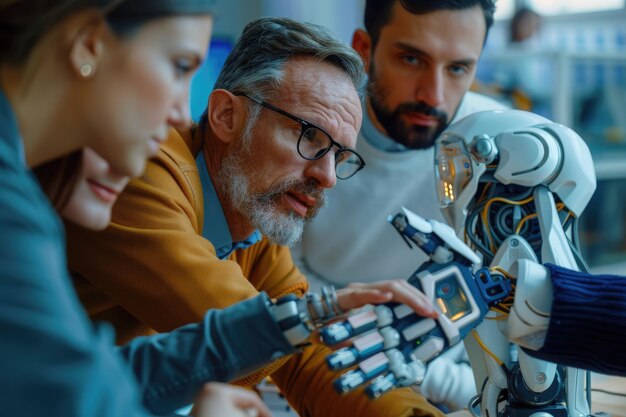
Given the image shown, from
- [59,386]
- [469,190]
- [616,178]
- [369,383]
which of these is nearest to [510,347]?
[469,190]

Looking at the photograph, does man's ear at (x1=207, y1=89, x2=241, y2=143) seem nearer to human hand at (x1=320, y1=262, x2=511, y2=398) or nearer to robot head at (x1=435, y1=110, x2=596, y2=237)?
robot head at (x1=435, y1=110, x2=596, y2=237)

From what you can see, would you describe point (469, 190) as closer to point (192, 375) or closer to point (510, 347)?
point (510, 347)

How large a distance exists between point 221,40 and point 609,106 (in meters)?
1.80

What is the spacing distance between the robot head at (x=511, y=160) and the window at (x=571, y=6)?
4.52 m

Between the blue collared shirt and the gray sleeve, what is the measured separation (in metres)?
0.40

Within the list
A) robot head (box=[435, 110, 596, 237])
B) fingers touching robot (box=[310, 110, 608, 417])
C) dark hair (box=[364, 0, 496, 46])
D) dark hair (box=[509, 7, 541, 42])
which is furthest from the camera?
dark hair (box=[509, 7, 541, 42])

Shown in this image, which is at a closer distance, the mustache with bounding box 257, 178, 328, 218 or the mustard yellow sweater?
the mustard yellow sweater

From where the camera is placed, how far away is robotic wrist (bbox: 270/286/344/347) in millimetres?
690

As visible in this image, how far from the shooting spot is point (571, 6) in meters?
5.48

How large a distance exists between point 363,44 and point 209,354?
3.01 ft

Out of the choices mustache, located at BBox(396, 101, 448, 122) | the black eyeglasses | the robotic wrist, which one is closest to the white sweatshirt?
mustache, located at BBox(396, 101, 448, 122)

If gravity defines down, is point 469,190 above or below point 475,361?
above

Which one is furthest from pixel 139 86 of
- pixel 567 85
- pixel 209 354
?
pixel 567 85

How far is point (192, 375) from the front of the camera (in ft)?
2.23
